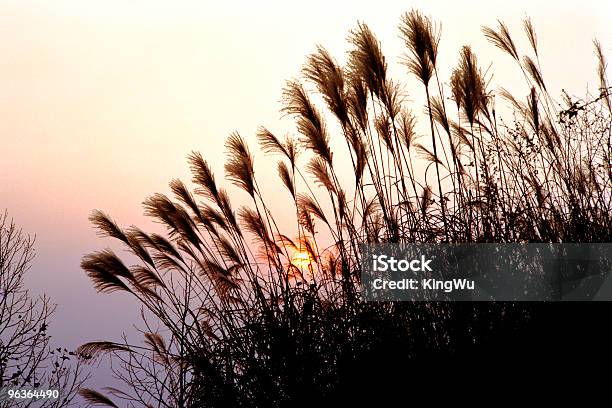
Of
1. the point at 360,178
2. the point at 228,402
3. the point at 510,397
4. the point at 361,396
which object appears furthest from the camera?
the point at 360,178

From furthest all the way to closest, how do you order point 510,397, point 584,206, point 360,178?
point 360,178 → point 584,206 → point 510,397

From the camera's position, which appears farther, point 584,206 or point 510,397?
point 584,206

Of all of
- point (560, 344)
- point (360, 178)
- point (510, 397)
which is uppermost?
point (360, 178)

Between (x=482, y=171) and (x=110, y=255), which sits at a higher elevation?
(x=482, y=171)

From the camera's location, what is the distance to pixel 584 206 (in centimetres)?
403

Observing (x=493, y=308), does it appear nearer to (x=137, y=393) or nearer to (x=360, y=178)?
(x=360, y=178)

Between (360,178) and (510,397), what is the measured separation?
62.1 inches

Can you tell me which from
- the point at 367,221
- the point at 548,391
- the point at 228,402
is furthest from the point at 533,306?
the point at 228,402
